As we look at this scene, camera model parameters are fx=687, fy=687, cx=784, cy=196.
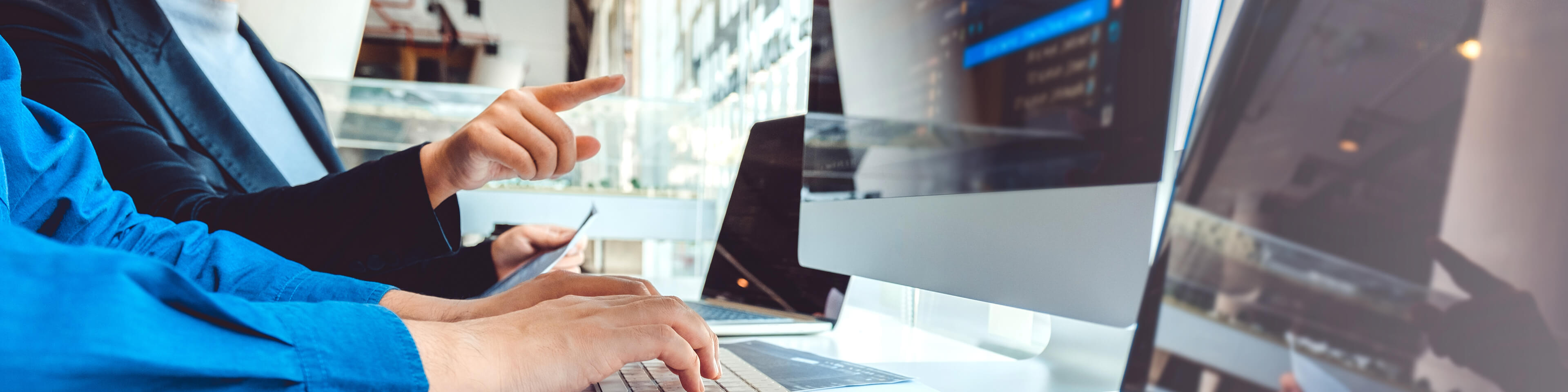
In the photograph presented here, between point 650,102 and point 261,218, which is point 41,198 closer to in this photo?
point 261,218

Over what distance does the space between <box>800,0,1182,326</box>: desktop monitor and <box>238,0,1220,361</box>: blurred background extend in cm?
4

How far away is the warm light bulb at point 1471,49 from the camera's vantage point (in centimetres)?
18

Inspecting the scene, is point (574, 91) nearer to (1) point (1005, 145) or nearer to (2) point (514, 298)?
(2) point (514, 298)

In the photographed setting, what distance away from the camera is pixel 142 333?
175mm

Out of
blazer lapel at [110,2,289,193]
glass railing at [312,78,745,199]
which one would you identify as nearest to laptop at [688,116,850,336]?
blazer lapel at [110,2,289,193]

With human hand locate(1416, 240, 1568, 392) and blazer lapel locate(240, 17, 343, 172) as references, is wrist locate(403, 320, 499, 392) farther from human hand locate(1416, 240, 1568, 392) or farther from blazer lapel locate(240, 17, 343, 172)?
blazer lapel locate(240, 17, 343, 172)

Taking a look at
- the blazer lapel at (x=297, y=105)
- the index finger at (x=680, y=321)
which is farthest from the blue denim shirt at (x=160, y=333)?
the blazer lapel at (x=297, y=105)

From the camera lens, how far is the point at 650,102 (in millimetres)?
2064

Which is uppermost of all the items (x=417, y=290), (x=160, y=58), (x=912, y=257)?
(x=160, y=58)

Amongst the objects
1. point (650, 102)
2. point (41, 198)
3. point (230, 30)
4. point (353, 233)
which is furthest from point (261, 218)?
point (650, 102)

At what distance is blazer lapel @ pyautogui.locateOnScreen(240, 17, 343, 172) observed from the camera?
1.14 meters

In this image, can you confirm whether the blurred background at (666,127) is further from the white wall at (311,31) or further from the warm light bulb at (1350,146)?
the warm light bulb at (1350,146)

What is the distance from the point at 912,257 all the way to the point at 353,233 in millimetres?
555

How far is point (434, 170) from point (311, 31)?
9.93ft
